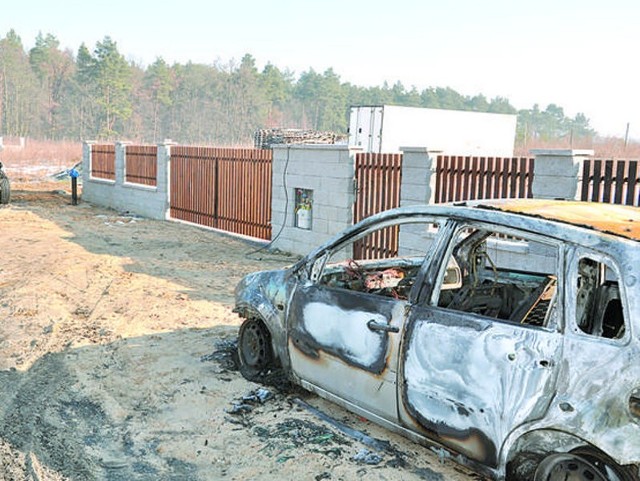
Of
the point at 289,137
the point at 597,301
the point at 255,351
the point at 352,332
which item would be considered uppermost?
the point at 289,137

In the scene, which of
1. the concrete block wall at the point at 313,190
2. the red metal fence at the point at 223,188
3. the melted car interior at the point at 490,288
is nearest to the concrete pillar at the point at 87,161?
the red metal fence at the point at 223,188

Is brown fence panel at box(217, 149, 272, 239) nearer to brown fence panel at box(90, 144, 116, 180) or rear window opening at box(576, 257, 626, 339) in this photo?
brown fence panel at box(90, 144, 116, 180)

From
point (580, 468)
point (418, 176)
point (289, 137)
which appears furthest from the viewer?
point (289, 137)

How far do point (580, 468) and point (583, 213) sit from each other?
1.37 meters

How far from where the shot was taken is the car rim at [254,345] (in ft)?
17.5

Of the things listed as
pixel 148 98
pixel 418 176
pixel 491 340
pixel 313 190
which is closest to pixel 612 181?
pixel 418 176

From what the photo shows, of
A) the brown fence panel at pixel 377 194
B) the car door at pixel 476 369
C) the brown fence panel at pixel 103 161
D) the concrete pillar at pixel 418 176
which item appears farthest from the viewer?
the brown fence panel at pixel 103 161

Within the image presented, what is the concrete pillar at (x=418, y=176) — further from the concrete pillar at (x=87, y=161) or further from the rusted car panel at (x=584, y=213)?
the concrete pillar at (x=87, y=161)

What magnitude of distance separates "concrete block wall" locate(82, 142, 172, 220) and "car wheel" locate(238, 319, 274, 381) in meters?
12.1

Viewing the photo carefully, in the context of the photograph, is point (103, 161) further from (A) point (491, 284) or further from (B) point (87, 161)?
(A) point (491, 284)

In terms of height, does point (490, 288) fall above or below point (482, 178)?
below

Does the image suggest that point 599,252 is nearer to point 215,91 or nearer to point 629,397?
point 629,397

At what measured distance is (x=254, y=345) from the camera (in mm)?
5438

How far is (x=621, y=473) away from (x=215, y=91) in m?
91.0
